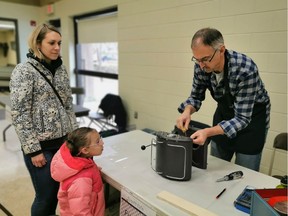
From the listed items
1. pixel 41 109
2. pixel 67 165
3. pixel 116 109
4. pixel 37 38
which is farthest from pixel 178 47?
pixel 67 165

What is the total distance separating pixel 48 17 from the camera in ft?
18.1

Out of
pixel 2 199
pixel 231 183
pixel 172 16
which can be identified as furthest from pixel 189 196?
pixel 172 16

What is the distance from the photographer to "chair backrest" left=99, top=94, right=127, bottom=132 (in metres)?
3.87

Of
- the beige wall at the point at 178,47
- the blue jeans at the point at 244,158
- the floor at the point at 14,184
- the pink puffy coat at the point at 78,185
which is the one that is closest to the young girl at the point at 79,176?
the pink puffy coat at the point at 78,185

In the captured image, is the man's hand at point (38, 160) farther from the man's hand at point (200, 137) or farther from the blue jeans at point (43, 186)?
the man's hand at point (200, 137)

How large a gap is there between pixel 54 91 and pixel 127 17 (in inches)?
97.8

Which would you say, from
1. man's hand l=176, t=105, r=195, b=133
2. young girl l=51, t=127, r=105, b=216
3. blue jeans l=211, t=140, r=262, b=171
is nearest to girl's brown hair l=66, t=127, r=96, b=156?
young girl l=51, t=127, r=105, b=216

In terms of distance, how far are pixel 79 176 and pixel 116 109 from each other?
8.73 ft

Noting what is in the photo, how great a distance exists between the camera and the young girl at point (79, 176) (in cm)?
117

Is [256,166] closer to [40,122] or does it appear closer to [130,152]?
[130,152]

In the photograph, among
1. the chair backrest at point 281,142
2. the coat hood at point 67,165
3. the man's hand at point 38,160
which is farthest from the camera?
the chair backrest at point 281,142

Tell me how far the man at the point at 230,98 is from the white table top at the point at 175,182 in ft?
0.45

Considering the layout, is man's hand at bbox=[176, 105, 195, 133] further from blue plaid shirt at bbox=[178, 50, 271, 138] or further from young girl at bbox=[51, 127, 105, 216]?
young girl at bbox=[51, 127, 105, 216]

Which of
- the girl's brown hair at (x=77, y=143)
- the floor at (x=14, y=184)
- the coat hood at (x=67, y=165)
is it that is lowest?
the floor at (x=14, y=184)
